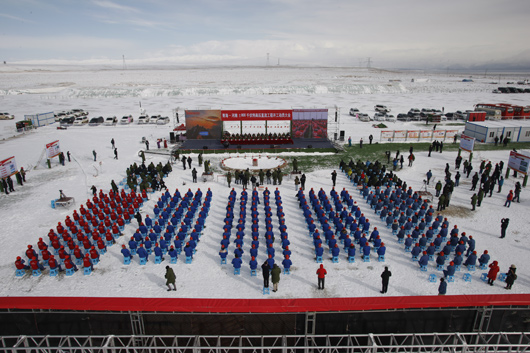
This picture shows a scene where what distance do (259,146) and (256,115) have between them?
3272mm

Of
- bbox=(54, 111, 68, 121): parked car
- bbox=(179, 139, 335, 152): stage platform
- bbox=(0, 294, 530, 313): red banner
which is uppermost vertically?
bbox=(54, 111, 68, 121): parked car

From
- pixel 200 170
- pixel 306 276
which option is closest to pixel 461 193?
pixel 306 276

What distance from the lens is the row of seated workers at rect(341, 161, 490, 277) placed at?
45.6 feet

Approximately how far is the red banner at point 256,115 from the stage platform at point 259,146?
2882 millimetres

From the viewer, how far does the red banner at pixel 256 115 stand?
35.4 meters

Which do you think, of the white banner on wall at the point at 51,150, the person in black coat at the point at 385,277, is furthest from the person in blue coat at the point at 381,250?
the white banner on wall at the point at 51,150

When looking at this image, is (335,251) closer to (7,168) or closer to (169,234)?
(169,234)

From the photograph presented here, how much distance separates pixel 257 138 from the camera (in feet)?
119

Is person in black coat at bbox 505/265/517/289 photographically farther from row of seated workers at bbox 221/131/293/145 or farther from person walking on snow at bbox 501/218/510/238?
row of seated workers at bbox 221/131/293/145

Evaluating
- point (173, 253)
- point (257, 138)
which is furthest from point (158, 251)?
point (257, 138)

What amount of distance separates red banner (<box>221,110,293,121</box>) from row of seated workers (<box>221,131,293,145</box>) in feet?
6.02

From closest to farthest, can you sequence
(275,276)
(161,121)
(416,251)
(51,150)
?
(275,276) → (416,251) → (51,150) → (161,121)

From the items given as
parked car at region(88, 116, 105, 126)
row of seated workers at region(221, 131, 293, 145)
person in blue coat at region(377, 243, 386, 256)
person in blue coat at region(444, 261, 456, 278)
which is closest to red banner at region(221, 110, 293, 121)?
row of seated workers at region(221, 131, 293, 145)

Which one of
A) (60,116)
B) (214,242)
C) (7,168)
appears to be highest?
(60,116)
